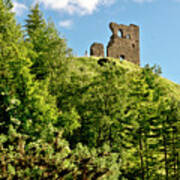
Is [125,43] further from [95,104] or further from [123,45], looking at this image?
[95,104]

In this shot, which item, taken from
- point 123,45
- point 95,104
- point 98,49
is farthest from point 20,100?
point 123,45

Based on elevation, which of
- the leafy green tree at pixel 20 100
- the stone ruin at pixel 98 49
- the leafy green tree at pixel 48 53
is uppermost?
the stone ruin at pixel 98 49

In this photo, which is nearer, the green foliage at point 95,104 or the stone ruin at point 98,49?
the green foliage at point 95,104

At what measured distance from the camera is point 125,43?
6444 centimetres

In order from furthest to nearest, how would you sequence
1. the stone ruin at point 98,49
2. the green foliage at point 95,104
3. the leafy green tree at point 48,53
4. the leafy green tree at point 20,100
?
the stone ruin at point 98,49 < the leafy green tree at point 48,53 < the green foliage at point 95,104 < the leafy green tree at point 20,100

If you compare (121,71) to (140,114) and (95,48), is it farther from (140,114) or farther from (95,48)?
(95,48)

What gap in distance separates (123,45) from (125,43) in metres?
1.26

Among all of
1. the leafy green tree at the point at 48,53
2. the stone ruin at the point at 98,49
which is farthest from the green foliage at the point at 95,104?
the stone ruin at the point at 98,49

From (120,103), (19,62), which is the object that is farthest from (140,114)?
(19,62)

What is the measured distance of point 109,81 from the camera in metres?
21.8

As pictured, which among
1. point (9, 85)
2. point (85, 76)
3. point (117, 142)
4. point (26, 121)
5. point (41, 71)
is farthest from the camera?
point (85, 76)

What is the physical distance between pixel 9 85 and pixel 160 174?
16.0 m

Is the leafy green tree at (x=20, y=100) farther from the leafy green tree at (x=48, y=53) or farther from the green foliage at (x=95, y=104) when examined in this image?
the leafy green tree at (x=48, y=53)

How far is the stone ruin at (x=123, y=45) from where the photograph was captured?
60.5 meters
